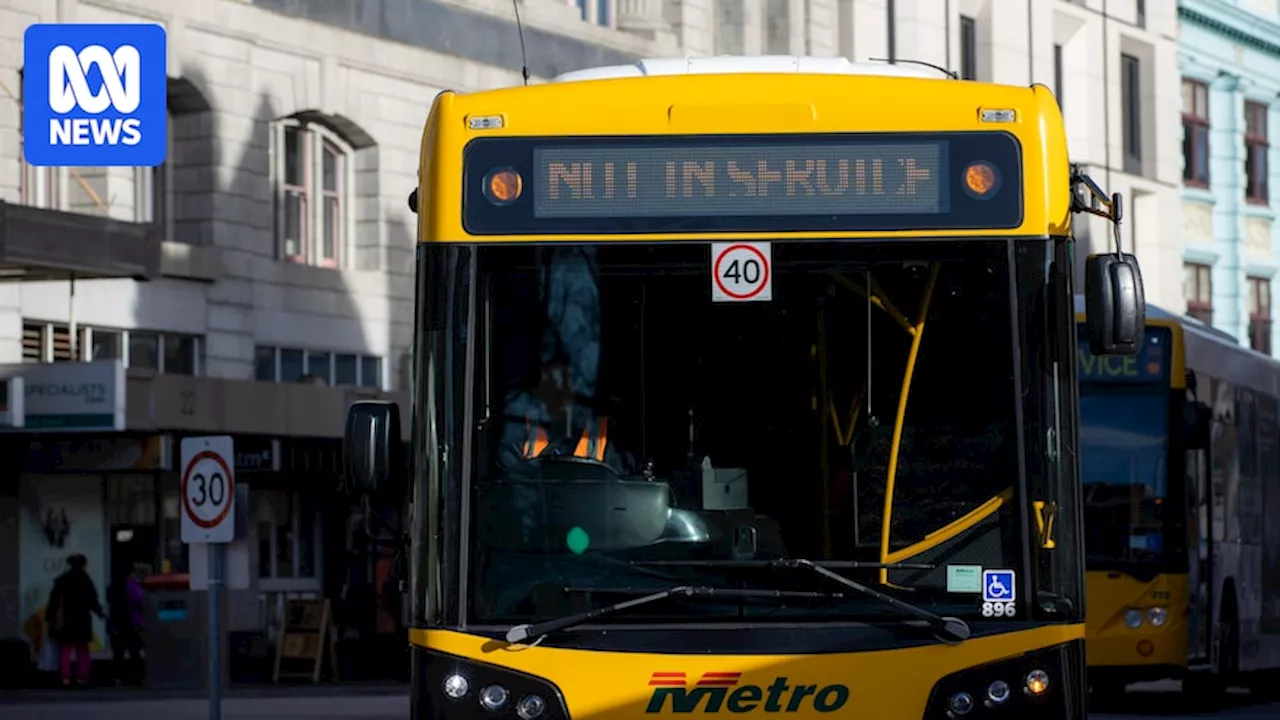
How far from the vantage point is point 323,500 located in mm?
32625

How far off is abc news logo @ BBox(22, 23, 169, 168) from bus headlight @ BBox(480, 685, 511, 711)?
7.71 m

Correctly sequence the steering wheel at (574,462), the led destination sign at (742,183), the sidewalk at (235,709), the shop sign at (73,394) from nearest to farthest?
the steering wheel at (574,462)
the led destination sign at (742,183)
the sidewalk at (235,709)
the shop sign at (73,394)

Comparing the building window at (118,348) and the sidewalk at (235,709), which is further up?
the building window at (118,348)

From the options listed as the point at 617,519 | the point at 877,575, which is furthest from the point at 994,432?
the point at 617,519

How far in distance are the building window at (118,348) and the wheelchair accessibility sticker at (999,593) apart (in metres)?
19.5

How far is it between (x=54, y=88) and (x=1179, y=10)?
Result: 3836 centimetres

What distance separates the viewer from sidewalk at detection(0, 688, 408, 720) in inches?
882

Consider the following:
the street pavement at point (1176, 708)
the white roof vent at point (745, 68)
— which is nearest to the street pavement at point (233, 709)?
the street pavement at point (1176, 708)

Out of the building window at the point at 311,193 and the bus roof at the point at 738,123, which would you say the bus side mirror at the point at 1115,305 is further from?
the building window at the point at 311,193

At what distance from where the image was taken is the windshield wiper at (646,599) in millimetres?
9141

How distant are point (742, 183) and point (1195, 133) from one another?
148ft

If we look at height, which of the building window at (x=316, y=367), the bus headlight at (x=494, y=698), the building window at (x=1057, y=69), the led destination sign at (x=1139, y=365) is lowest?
the bus headlight at (x=494, y=698)

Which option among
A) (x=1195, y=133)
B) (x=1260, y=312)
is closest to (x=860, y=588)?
(x=1195, y=133)

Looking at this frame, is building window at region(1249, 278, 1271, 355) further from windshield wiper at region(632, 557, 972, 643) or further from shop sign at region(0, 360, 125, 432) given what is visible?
windshield wiper at region(632, 557, 972, 643)
